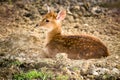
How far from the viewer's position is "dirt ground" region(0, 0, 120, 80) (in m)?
9.07

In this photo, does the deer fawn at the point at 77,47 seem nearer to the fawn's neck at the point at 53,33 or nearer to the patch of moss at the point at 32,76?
the fawn's neck at the point at 53,33

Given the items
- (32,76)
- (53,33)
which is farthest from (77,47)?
(32,76)

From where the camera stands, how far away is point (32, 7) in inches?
526

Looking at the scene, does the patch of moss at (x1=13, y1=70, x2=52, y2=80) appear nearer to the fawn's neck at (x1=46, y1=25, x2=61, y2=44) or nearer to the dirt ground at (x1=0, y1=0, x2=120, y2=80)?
the dirt ground at (x1=0, y1=0, x2=120, y2=80)

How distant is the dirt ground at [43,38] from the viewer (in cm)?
907

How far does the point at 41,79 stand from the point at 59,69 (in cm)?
48

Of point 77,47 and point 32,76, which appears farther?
point 77,47

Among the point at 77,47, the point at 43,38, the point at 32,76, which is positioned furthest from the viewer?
the point at 43,38

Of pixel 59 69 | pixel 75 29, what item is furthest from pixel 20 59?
pixel 75 29

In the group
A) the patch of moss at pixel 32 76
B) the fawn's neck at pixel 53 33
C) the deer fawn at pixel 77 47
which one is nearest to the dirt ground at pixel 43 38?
the patch of moss at pixel 32 76

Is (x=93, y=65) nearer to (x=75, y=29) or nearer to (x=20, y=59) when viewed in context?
(x=20, y=59)

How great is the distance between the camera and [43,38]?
449 inches

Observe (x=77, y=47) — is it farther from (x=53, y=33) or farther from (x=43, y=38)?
(x=43, y=38)

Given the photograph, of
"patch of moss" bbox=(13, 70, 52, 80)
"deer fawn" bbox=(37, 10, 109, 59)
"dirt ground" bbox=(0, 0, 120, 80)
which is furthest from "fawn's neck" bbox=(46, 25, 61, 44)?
"patch of moss" bbox=(13, 70, 52, 80)
